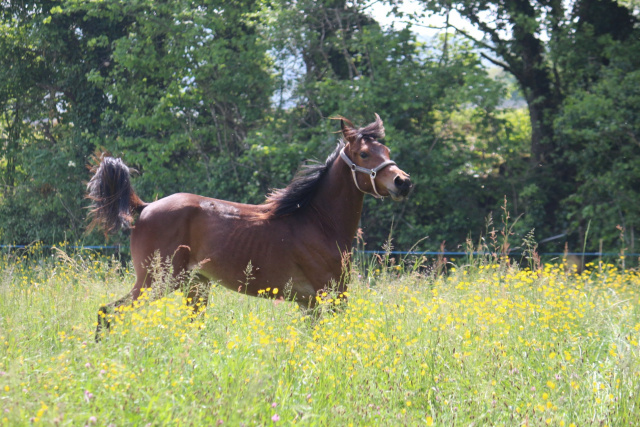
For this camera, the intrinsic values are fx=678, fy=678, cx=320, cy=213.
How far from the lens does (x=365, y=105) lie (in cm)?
1297

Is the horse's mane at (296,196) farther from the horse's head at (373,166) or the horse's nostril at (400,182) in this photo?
the horse's nostril at (400,182)

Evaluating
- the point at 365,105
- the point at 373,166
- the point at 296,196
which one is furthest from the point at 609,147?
the point at 296,196

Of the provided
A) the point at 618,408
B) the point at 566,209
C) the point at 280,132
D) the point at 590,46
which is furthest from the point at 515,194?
the point at 618,408

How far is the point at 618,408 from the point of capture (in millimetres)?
3879

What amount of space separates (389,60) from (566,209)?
4636mm

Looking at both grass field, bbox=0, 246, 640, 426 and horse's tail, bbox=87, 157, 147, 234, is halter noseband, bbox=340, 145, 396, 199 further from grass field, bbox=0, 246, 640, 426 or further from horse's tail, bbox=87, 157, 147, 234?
horse's tail, bbox=87, 157, 147, 234

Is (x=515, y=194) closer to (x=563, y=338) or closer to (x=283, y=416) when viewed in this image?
(x=563, y=338)

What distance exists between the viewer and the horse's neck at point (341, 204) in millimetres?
5855

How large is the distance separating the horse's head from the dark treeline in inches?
270

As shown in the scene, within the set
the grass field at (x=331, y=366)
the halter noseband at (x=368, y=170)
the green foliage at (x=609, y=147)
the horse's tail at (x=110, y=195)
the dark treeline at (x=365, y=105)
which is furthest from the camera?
the dark treeline at (x=365, y=105)

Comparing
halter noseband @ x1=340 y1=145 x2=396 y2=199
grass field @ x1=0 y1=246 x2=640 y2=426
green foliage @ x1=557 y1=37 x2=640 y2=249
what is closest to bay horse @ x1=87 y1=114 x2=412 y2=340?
halter noseband @ x1=340 y1=145 x2=396 y2=199

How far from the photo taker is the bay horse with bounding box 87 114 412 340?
18.6 ft

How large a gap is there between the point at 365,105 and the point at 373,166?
7448 mm

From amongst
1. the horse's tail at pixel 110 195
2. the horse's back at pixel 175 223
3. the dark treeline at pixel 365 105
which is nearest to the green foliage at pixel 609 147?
the dark treeline at pixel 365 105
